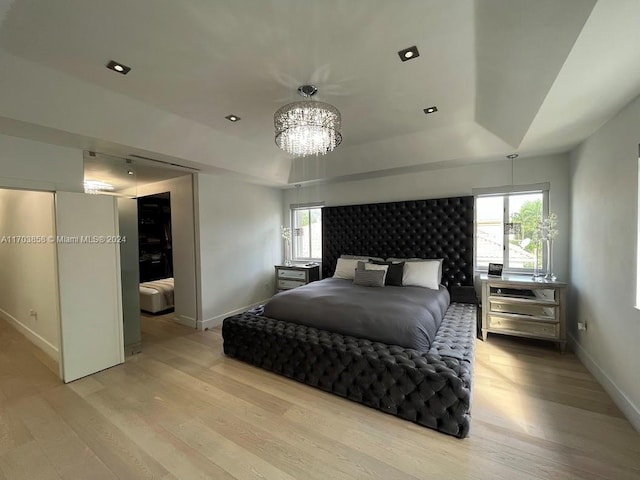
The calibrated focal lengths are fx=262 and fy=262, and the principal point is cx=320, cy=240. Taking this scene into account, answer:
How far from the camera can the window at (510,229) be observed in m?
3.52

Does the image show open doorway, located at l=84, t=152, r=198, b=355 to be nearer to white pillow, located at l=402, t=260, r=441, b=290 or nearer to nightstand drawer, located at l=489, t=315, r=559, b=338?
white pillow, located at l=402, t=260, r=441, b=290

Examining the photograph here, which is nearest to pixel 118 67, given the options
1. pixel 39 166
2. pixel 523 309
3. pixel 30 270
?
pixel 39 166

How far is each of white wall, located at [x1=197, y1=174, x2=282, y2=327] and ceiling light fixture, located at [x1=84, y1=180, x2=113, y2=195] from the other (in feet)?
3.56

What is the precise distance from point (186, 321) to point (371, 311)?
3.10 m

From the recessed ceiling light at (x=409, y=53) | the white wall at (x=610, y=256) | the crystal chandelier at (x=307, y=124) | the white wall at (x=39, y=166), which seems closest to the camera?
the recessed ceiling light at (x=409, y=53)

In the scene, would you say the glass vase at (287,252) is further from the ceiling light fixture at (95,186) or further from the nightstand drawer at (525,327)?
the nightstand drawer at (525,327)

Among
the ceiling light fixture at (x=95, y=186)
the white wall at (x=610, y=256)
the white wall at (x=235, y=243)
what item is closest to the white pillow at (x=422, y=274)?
the white wall at (x=610, y=256)

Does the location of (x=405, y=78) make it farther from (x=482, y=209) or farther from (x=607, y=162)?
(x=482, y=209)

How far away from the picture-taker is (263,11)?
154 centimetres

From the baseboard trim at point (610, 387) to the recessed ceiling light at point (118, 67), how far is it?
4.54m

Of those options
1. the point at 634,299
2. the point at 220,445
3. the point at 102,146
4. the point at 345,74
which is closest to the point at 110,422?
the point at 220,445

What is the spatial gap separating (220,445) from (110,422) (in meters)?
0.97

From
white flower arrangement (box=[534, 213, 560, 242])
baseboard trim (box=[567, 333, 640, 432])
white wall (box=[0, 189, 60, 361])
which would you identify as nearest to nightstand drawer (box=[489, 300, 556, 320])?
baseboard trim (box=[567, 333, 640, 432])

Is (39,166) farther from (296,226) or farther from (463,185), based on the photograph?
(463,185)
